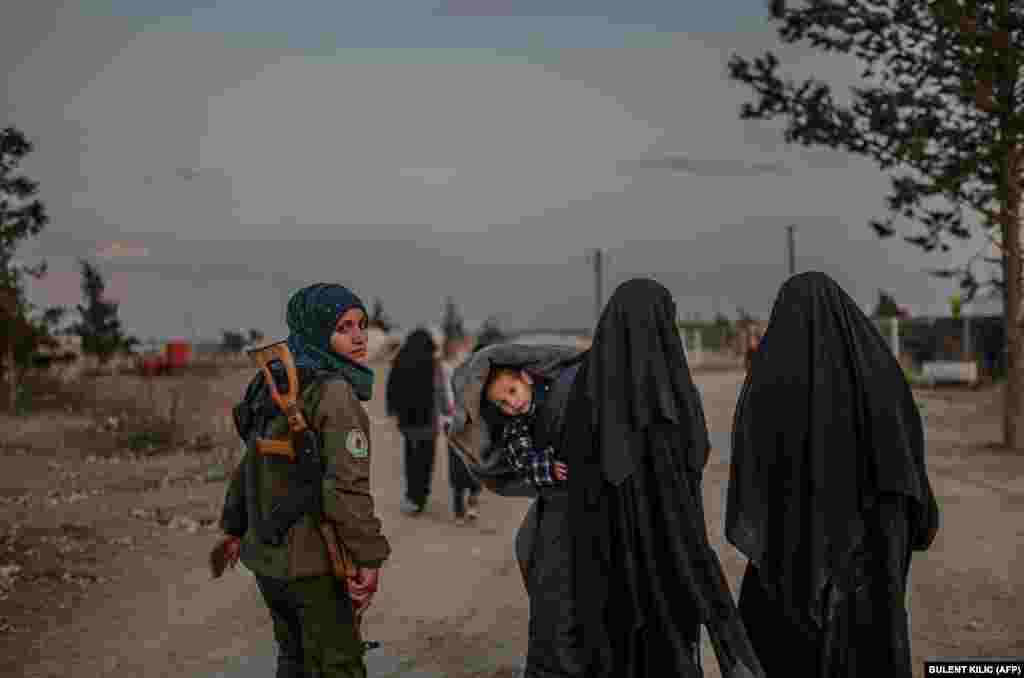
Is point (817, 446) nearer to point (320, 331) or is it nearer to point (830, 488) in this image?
point (830, 488)

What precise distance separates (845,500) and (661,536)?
24.5 inches

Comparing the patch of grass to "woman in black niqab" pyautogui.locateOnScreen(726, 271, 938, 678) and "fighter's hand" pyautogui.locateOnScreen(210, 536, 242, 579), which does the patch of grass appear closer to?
"fighter's hand" pyautogui.locateOnScreen(210, 536, 242, 579)

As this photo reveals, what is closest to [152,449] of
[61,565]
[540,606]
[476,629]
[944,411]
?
[61,565]

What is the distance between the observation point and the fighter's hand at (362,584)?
361 cm

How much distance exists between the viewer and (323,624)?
3.63 metres

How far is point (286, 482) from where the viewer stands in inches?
143

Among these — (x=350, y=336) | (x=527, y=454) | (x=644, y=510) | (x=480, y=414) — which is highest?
(x=350, y=336)

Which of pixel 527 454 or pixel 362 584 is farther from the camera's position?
pixel 527 454

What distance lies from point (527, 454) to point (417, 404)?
5.99 meters

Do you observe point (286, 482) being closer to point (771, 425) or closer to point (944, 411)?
point (771, 425)

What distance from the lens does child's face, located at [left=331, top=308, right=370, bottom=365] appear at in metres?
3.75

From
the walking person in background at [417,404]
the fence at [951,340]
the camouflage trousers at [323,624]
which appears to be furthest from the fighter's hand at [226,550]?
the fence at [951,340]

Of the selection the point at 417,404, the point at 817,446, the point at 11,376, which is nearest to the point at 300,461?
the point at 817,446

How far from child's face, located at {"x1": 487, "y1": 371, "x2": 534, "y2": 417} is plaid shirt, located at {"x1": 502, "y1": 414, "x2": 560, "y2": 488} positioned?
0.04 metres
